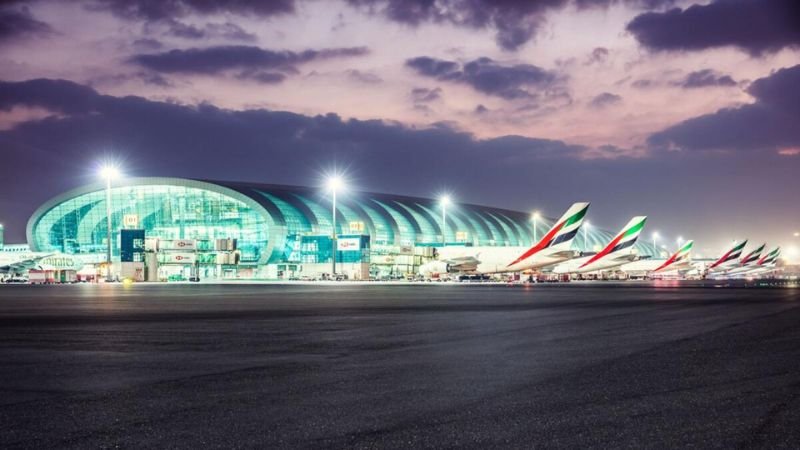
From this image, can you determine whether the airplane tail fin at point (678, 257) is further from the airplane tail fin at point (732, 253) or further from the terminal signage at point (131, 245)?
the terminal signage at point (131, 245)

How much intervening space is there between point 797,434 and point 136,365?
9.49 metres

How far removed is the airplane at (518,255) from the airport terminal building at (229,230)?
18.5 m

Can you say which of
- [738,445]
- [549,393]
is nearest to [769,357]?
[549,393]

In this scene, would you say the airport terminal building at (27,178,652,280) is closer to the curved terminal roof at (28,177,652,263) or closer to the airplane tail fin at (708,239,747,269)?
the curved terminal roof at (28,177,652,263)

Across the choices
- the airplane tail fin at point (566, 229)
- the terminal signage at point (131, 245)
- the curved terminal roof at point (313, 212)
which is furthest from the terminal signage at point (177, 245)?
the airplane tail fin at point (566, 229)

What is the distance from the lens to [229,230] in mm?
117500

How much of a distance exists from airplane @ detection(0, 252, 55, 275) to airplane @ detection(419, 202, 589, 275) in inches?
2336

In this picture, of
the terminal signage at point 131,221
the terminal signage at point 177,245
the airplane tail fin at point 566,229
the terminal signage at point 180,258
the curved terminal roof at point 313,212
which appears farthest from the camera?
the curved terminal roof at point 313,212

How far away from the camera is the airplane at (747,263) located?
427ft

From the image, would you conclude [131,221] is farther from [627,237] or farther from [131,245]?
[627,237]

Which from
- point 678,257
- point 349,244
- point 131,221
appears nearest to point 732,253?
point 678,257

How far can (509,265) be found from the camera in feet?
255

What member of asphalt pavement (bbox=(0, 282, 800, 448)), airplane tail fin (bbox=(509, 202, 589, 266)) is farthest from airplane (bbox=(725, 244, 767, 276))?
asphalt pavement (bbox=(0, 282, 800, 448))

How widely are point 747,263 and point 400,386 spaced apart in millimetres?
143099
